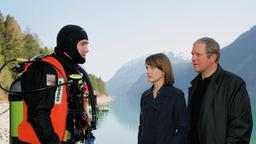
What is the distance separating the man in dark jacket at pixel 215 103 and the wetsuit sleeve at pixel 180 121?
19 cm

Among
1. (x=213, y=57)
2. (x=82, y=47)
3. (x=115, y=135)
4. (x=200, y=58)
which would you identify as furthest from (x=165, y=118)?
(x=115, y=135)

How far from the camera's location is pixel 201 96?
20.0ft

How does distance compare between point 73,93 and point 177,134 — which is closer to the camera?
point 73,93

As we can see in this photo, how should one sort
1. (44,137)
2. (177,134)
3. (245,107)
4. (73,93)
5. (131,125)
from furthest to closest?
(131,125), (177,134), (245,107), (73,93), (44,137)

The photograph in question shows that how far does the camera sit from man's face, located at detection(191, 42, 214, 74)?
19.6 ft

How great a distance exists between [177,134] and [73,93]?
5.94ft

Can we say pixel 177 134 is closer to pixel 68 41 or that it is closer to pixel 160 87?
pixel 160 87

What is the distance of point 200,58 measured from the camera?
236 inches

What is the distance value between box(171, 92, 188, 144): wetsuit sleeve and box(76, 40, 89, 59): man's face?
1642 mm

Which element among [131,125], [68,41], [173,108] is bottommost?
[131,125]

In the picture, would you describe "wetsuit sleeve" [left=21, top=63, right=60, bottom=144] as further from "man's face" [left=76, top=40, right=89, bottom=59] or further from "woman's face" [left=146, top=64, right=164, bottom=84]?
"woman's face" [left=146, top=64, right=164, bottom=84]

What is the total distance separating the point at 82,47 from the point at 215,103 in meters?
2.02

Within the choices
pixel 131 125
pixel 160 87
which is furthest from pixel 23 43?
pixel 160 87

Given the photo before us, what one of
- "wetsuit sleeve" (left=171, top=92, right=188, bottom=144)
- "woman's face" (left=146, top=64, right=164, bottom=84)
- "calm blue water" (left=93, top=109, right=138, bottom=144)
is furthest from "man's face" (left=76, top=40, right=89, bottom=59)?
"calm blue water" (left=93, top=109, right=138, bottom=144)
